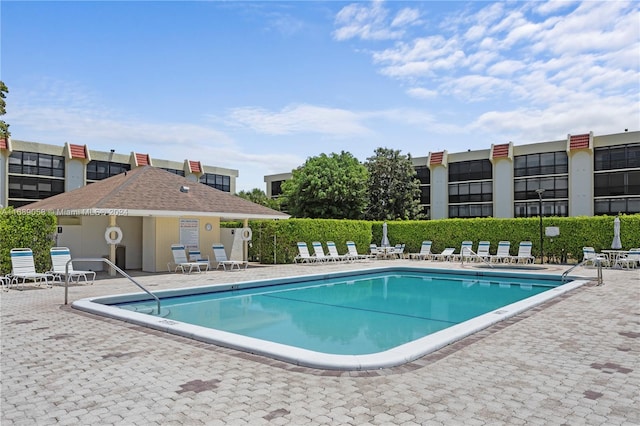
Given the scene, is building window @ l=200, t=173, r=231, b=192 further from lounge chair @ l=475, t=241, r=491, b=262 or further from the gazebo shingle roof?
lounge chair @ l=475, t=241, r=491, b=262

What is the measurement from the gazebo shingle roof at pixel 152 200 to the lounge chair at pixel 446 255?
8.36 metres

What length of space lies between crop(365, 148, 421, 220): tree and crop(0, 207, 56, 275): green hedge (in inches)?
1071

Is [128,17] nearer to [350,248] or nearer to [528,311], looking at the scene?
[528,311]

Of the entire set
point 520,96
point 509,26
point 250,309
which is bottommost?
point 250,309

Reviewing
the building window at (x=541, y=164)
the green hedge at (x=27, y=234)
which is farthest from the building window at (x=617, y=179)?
the green hedge at (x=27, y=234)

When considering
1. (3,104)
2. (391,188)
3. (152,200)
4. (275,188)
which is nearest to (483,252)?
(152,200)

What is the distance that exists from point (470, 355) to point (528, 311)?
3.88 metres

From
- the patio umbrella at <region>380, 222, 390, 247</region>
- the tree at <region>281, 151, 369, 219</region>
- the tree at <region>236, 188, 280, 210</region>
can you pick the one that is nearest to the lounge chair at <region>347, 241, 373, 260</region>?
the patio umbrella at <region>380, 222, 390, 247</region>

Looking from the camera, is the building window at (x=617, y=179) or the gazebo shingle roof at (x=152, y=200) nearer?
the gazebo shingle roof at (x=152, y=200)

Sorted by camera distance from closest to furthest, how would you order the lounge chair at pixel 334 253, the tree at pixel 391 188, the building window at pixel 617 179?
the lounge chair at pixel 334 253
the building window at pixel 617 179
the tree at pixel 391 188

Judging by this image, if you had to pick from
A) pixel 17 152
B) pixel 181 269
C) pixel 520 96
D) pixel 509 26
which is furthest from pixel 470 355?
pixel 17 152

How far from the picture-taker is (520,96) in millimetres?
16328

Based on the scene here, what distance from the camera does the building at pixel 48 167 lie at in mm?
42688

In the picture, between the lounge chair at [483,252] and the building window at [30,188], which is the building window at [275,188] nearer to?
the building window at [30,188]
